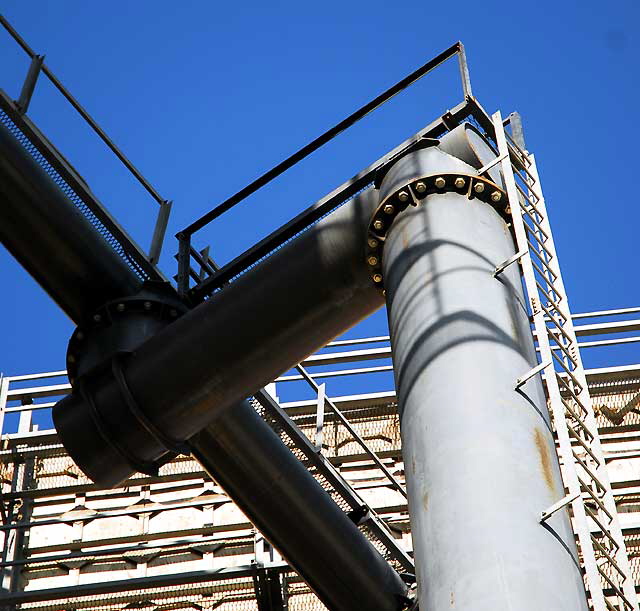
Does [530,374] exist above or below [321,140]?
below

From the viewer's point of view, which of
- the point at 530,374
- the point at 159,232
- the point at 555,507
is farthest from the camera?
the point at 159,232

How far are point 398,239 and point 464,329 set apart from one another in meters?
0.94

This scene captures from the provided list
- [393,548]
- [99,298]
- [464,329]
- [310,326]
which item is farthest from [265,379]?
[393,548]

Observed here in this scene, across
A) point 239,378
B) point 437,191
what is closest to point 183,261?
point 239,378

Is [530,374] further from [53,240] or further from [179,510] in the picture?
[179,510]

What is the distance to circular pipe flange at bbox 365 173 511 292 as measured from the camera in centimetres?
661

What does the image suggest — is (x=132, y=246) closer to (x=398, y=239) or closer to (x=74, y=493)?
(x=398, y=239)

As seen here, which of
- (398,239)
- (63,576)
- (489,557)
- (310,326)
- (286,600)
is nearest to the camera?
(489,557)

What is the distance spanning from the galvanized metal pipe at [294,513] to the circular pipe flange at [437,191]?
2317mm

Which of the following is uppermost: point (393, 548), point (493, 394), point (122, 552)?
point (122, 552)

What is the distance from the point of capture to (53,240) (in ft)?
26.6

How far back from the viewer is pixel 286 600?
1120 centimetres

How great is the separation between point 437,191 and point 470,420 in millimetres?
1671

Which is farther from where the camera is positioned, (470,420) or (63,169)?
(63,169)
